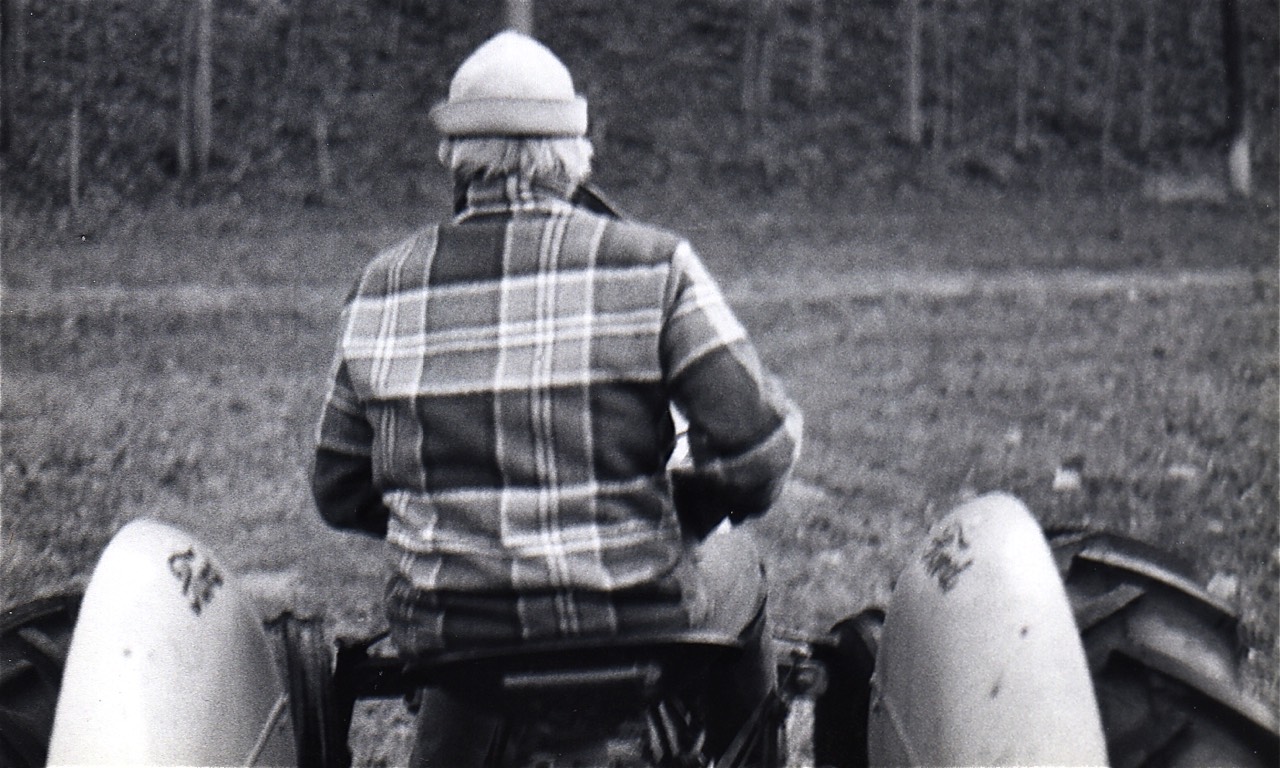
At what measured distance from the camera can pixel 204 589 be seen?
216 cm

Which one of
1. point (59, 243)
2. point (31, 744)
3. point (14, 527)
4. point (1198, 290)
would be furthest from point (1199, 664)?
point (59, 243)

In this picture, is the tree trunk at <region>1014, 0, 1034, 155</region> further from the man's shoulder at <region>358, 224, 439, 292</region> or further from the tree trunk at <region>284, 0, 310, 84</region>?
the man's shoulder at <region>358, 224, 439, 292</region>

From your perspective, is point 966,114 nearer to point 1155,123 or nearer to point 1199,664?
point 1155,123

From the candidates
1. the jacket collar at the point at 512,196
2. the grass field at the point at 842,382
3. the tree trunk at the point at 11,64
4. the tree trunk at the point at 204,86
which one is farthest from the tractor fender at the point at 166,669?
the tree trunk at the point at 11,64

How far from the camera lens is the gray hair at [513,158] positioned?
2012 millimetres

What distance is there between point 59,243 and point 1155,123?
7919mm

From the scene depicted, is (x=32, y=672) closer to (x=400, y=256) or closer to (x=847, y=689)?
(x=400, y=256)

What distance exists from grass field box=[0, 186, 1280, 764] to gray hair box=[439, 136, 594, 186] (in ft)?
7.82

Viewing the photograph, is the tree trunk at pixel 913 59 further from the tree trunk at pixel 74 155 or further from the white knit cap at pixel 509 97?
the white knit cap at pixel 509 97

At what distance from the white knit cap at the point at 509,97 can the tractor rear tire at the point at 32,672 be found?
1050mm

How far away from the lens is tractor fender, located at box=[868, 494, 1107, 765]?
69.4 inches

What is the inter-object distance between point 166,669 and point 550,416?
2.10 ft

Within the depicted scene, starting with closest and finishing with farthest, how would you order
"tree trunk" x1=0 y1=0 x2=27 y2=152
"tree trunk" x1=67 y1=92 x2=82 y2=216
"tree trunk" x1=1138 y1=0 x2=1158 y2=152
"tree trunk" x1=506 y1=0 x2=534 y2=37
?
1. "tree trunk" x1=506 y1=0 x2=534 y2=37
2. "tree trunk" x1=0 y1=0 x2=27 y2=152
3. "tree trunk" x1=67 y1=92 x2=82 y2=216
4. "tree trunk" x1=1138 y1=0 x2=1158 y2=152

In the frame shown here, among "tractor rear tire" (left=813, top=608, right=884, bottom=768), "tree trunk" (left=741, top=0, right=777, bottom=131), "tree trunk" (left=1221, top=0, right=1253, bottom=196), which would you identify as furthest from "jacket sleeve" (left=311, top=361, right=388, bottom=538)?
"tree trunk" (left=1221, top=0, right=1253, bottom=196)
